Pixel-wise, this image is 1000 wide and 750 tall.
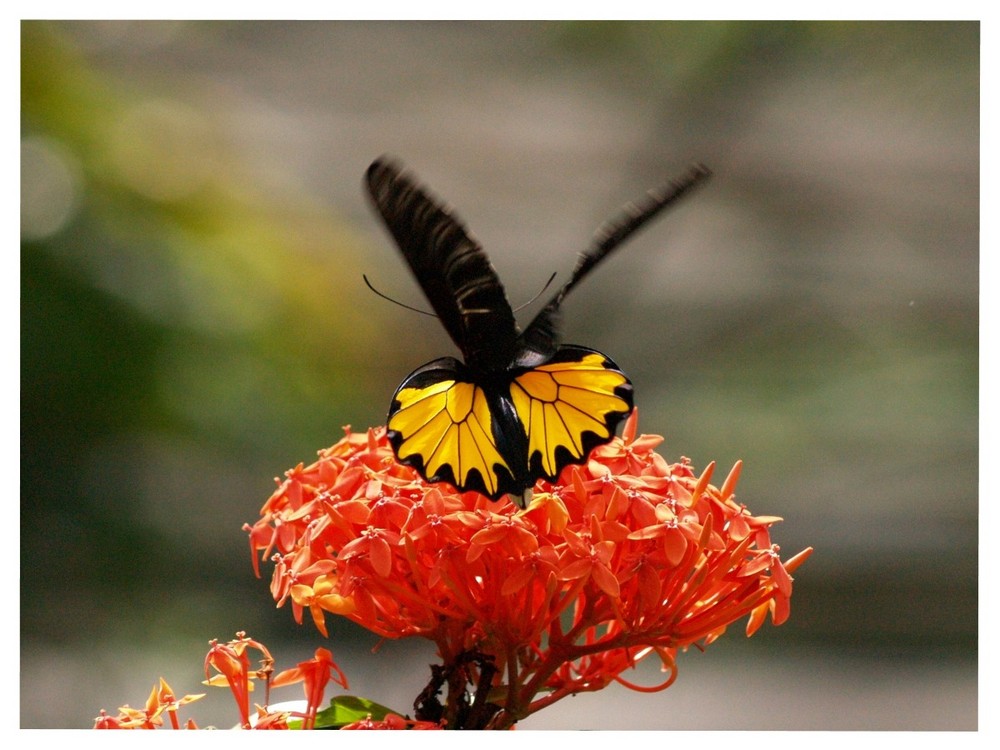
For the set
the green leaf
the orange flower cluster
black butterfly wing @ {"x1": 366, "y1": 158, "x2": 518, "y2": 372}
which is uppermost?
black butterfly wing @ {"x1": 366, "y1": 158, "x2": 518, "y2": 372}

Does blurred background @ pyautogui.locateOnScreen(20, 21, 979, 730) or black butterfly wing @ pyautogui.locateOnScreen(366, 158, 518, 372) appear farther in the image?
blurred background @ pyautogui.locateOnScreen(20, 21, 979, 730)

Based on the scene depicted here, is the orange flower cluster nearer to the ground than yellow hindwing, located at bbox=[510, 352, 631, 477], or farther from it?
nearer to the ground

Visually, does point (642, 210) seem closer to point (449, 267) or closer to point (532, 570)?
point (449, 267)

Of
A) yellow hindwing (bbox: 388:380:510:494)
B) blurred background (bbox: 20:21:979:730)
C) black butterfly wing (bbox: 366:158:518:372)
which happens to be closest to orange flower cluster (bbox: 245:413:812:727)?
yellow hindwing (bbox: 388:380:510:494)

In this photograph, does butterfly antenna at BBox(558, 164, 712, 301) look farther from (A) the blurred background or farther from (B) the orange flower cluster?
(A) the blurred background

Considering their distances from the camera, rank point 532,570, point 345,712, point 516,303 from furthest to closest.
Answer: point 516,303
point 345,712
point 532,570

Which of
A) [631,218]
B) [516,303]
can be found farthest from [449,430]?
[516,303]

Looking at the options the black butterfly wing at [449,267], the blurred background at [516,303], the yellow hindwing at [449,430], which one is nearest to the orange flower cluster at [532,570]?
the yellow hindwing at [449,430]

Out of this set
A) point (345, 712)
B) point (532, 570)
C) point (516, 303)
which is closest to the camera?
point (532, 570)

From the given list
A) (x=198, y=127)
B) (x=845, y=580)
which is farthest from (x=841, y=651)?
(x=198, y=127)
